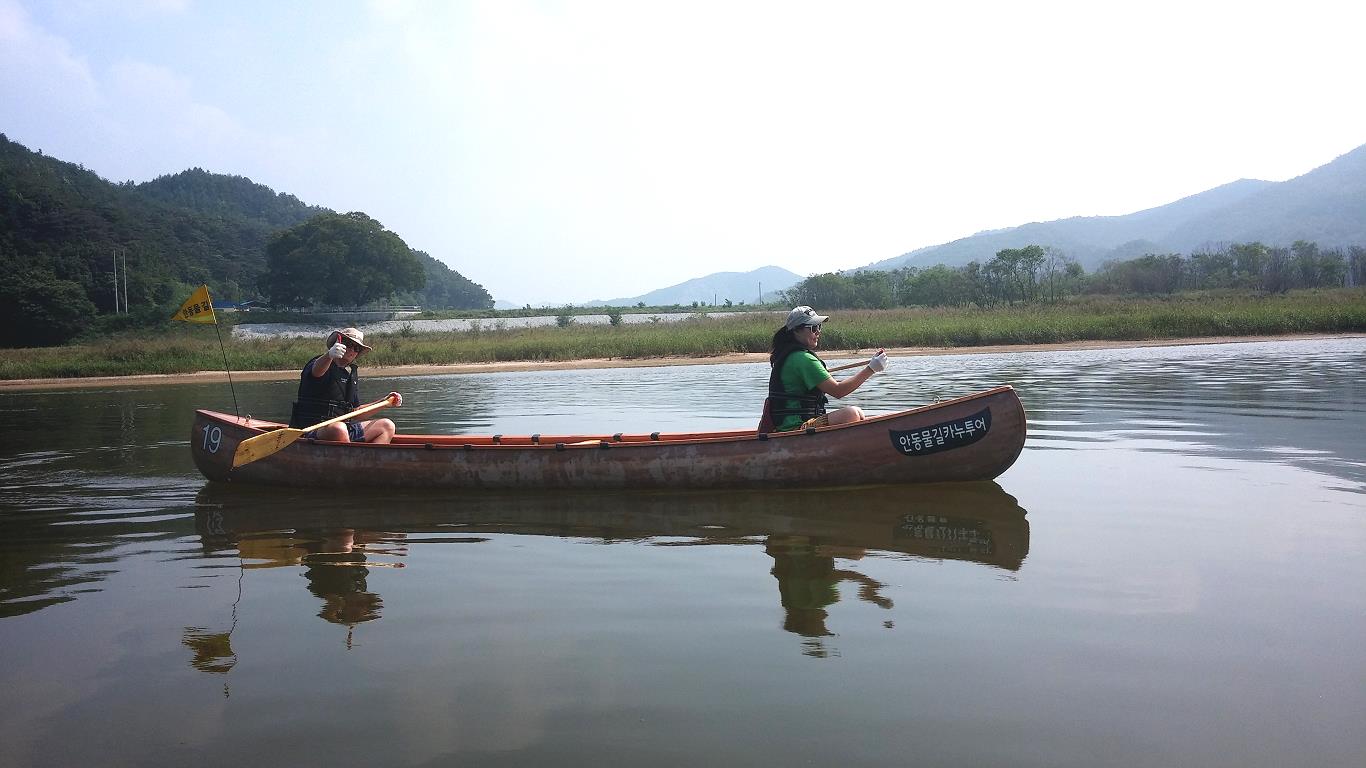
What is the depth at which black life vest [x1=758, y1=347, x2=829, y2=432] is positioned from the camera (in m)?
8.30

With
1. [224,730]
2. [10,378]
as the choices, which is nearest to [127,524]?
[224,730]

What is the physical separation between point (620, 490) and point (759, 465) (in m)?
1.29

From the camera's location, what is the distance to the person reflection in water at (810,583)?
15.0ft

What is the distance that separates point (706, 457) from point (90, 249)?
74995mm

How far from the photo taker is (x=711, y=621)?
4.68 m

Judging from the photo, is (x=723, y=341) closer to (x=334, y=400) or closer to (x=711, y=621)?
(x=334, y=400)

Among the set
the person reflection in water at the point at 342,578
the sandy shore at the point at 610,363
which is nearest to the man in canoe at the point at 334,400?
the person reflection in water at the point at 342,578

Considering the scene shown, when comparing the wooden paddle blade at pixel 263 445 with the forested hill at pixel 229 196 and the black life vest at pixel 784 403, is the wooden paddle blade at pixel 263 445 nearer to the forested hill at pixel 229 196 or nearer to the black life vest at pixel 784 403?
the black life vest at pixel 784 403

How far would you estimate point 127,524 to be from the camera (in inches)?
302

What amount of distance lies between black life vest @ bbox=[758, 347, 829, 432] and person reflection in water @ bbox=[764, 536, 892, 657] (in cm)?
197

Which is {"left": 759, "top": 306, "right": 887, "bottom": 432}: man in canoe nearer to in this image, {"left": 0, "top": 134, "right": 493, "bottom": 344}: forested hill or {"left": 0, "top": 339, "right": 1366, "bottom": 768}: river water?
{"left": 0, "top": 339, "right": 1366, "bottom": 768}: river water

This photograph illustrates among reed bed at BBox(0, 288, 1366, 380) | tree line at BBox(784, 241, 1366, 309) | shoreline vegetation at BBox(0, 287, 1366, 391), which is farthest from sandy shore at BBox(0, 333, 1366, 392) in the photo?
tree line at BBox(784, 241, 1366, 309)

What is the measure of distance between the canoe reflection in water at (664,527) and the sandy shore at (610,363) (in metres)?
21.8

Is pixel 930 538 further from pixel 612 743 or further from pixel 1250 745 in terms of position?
pixel 612 743
